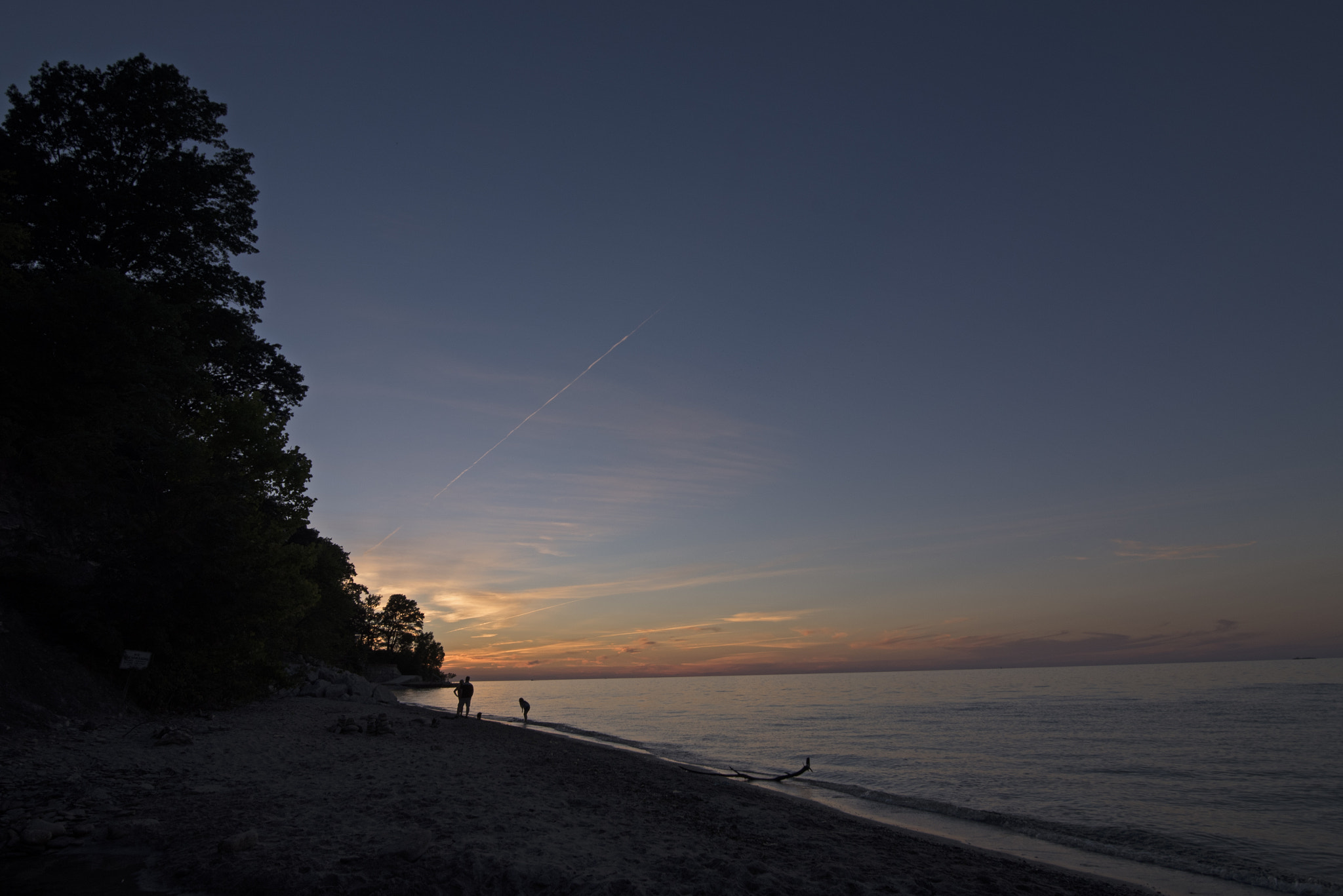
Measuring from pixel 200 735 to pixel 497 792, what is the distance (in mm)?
8525

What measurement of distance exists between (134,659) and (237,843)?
1065 centimetres

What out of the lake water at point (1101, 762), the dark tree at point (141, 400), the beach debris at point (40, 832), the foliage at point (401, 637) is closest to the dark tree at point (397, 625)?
the foliage at point (401, 637)

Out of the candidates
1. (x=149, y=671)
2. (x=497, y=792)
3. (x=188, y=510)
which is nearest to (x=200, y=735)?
(x=149, y=671)

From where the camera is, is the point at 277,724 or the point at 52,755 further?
the point at 277,724

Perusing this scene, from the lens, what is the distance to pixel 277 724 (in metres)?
19.0

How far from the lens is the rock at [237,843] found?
7414mm

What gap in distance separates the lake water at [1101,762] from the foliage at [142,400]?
1927 centimetres

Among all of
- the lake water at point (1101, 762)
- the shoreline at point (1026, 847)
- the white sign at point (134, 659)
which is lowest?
the lake water at point (1101, 762)

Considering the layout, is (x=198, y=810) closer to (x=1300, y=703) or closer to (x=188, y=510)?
(x=188, y=510)

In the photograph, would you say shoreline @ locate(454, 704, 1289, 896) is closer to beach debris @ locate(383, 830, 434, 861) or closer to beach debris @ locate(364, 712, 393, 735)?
beach debris @ locate(383, 830, 434, 861)

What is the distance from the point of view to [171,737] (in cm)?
1372

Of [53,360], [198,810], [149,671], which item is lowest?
[198,810]

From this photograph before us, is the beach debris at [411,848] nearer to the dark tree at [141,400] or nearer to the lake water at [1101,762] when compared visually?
the dark tree at [141,400]

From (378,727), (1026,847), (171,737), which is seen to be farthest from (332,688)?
(1026,847)
